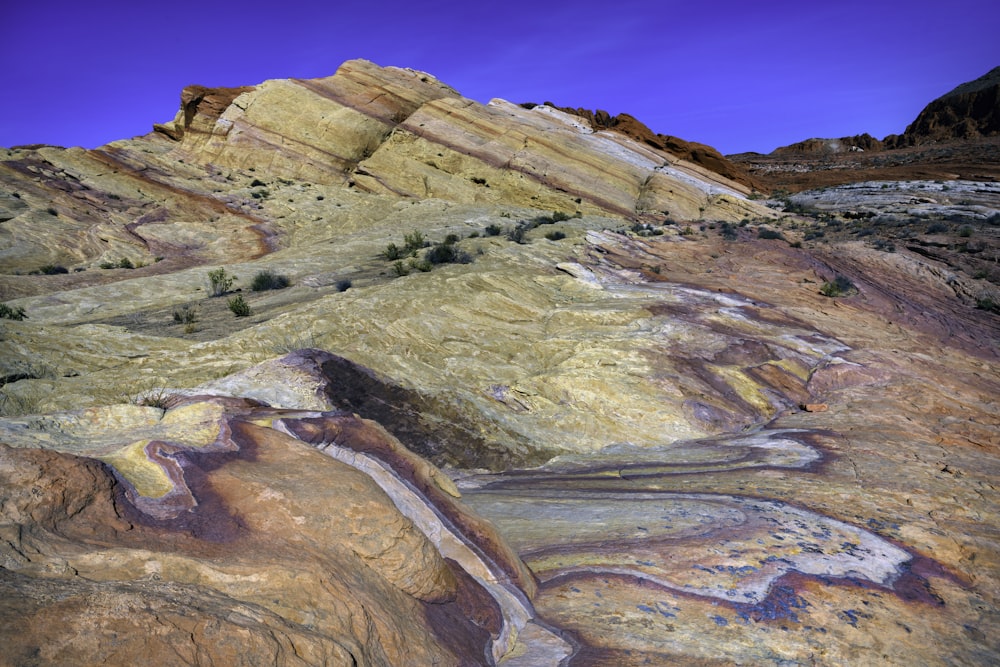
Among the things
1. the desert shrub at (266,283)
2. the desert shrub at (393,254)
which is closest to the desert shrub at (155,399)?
the desert shrub at (266,283)

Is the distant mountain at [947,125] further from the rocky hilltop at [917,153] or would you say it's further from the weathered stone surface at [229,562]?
the weathered stone surface at [229,562]

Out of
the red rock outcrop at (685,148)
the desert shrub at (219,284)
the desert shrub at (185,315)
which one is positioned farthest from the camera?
the red rock outcrop at (685,148)

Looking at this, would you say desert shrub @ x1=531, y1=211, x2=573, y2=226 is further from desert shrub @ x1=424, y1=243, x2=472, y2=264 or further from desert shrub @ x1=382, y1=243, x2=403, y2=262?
desert shrub @ x1=424, y1=243, x2=472, y2=264

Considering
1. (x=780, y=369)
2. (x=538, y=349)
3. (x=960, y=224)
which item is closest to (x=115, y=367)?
(x=538, y=349)

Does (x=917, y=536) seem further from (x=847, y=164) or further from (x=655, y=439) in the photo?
(x=847, y=164)

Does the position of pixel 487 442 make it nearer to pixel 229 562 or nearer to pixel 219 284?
pixel 229 562

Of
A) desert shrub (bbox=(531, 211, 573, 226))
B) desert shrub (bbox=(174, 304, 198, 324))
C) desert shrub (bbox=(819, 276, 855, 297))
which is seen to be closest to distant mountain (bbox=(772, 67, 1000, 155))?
desert shrub (bbox=(531, 211, 573, 226))
